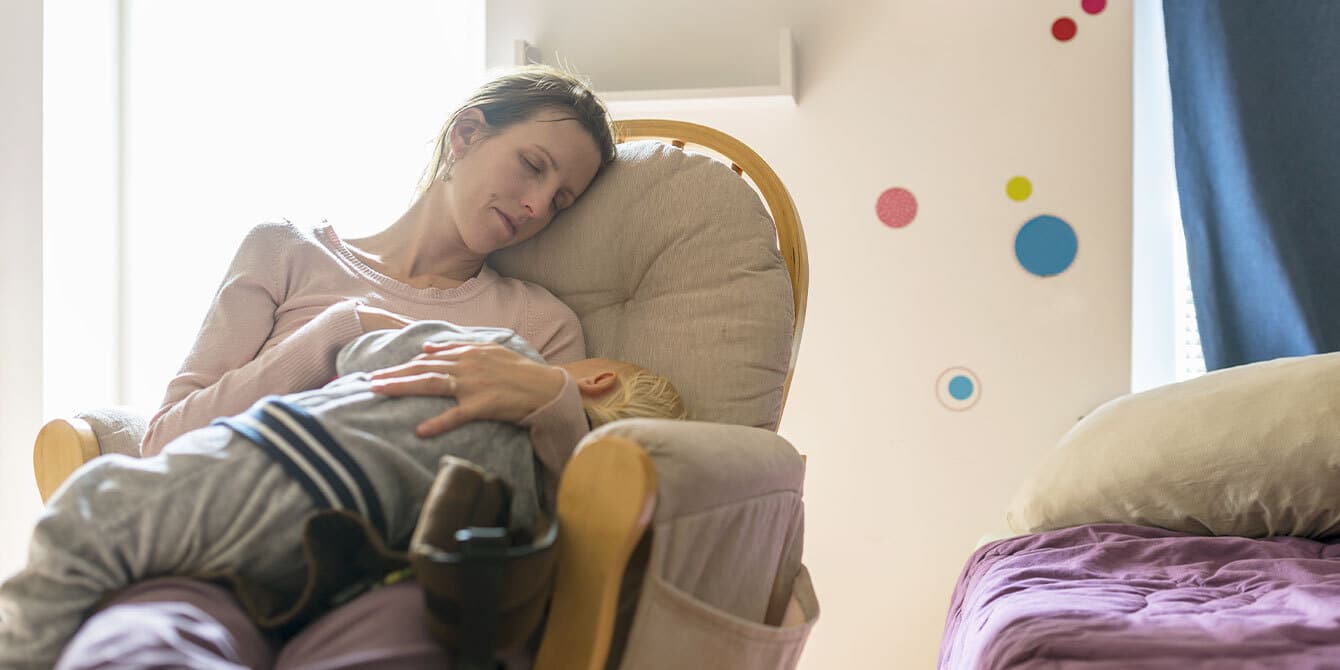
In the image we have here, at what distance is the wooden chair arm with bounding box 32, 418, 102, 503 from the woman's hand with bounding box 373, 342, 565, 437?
427 mm

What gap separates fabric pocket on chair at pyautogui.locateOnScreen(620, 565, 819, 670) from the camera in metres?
0.86

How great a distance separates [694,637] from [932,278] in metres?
1.71

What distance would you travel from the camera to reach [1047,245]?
2.43m

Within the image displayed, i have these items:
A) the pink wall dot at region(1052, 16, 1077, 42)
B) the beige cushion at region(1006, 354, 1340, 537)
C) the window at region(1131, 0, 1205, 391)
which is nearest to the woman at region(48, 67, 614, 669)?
the beige cushion at region(1006, 354, 1340, 537)

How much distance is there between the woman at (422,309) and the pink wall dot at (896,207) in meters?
1.14

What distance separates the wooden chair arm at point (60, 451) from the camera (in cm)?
121

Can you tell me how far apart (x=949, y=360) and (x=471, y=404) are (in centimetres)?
169

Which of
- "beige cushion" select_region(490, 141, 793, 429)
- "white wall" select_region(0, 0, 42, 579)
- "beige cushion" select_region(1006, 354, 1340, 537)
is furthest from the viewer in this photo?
"white wall" select_region(0, 0, 42, 579)

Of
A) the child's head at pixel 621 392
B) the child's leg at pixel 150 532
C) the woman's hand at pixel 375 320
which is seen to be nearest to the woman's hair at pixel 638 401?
the child's head at pixel 621 392

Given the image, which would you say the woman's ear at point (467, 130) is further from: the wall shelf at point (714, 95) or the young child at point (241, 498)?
the wall shelf at point (714, 95)

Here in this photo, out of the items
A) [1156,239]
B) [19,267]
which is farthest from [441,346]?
[1156,239]

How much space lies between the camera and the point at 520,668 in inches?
33.5

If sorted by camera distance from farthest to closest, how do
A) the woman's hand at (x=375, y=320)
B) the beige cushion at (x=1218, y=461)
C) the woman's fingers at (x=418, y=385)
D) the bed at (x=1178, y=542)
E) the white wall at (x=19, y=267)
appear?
the white wall at (x=19, y=267)
the beige cushion at (x=1218, y=461)
the woman's hand at (x=375, y=320)
the bed at (x=1178, y=542)
the woman's fingers at (x=418, y=385)

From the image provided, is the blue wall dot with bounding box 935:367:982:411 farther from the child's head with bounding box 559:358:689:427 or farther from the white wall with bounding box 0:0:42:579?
the white wall with bounding box 0:0:42:579
